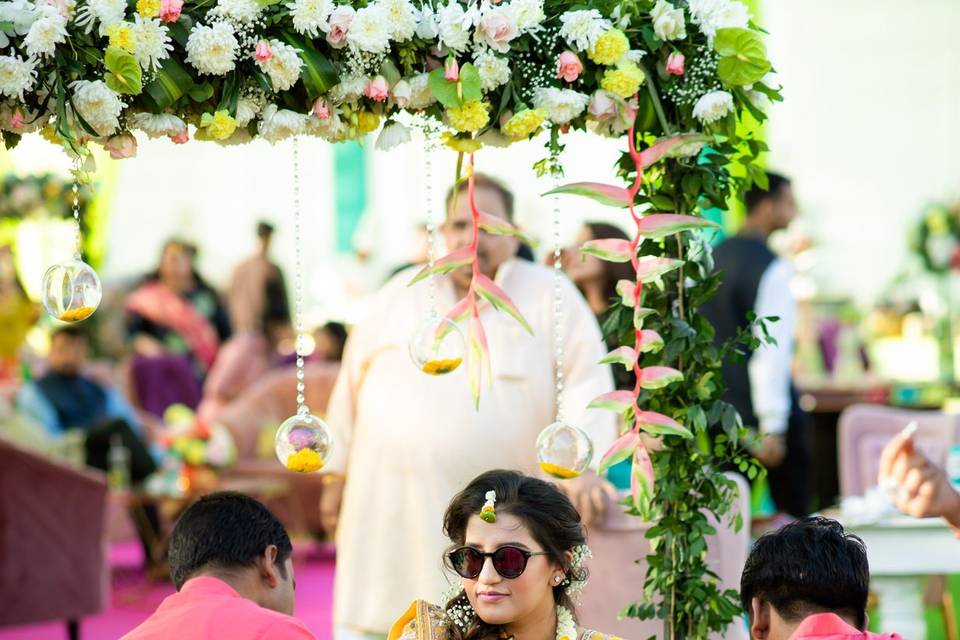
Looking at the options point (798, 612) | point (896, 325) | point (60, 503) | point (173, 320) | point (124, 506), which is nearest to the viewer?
point (798, 612)

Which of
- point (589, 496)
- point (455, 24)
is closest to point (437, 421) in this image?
point (589, 496)

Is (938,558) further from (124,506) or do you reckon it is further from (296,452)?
(124,506)

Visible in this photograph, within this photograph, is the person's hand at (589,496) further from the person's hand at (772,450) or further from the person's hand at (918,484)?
the person's hand at (772,450)

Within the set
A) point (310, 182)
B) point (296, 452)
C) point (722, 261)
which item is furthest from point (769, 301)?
point (310, 182)

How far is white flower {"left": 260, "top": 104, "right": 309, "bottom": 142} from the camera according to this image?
2.97m

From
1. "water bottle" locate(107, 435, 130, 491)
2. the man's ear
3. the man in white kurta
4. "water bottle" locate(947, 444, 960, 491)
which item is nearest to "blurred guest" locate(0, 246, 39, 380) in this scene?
"water bottle" locate(107, 435, 130, 491)

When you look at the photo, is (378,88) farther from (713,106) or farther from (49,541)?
(49,541)

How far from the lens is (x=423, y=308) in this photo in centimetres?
407

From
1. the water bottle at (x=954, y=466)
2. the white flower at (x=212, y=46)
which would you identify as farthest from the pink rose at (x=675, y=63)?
the water bottle at (x=954, y=466)

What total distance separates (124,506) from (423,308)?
5.26 m

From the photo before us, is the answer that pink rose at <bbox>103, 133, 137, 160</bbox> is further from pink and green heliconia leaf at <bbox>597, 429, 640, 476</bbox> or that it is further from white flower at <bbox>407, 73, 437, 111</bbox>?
pink and green heliconia leaf at <bbox>597, 429, 640, 476</bbox>

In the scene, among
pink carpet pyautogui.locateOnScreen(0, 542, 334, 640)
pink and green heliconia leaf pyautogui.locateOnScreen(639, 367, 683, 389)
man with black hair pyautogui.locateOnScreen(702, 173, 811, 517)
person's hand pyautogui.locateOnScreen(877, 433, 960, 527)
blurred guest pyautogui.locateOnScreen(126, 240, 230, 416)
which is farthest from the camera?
blurred guest pyautogui.locateOnScreen(126, 240, 230, 416)

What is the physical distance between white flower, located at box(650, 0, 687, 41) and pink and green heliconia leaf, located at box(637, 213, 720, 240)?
0.35m

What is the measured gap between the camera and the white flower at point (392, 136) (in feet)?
10.0
